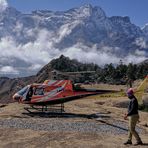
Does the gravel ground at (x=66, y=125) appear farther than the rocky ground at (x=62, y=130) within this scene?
Yes

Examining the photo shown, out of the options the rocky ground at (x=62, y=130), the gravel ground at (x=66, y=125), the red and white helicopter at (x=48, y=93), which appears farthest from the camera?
the red and white helicopter at (x=48, y=93)

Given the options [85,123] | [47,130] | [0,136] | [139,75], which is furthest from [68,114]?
[139,75]

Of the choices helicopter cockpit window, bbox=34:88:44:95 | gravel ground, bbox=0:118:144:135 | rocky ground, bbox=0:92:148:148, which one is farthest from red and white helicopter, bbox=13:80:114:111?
gravel ground, bbox=0:118:144:135

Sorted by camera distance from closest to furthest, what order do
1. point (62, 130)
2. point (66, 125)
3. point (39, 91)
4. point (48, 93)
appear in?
point (62, 130)
point (66, 125)
point (48, 93)
point (39, 91)

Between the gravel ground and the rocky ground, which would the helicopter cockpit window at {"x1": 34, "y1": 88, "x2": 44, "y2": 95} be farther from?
the gravel ground

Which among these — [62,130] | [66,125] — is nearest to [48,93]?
[66,125]

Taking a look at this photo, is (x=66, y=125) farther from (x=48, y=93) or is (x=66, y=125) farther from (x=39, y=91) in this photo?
(x=39, y=91)

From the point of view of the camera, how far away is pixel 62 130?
90.9 ft

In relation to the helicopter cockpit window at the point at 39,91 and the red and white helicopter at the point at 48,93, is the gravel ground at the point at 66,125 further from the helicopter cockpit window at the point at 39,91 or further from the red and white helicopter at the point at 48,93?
the helicopter cockpit window at the point at 39,91

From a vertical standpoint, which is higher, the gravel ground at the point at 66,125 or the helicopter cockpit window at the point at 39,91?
the helicopter cockpit window at the point at 39,91

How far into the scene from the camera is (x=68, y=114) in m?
37.6

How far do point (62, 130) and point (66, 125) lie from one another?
235cm

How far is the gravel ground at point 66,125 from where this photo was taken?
28219mm

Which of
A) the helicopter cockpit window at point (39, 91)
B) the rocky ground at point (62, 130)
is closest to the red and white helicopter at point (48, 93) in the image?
the helicopter cockpit window at point (39, 91)
